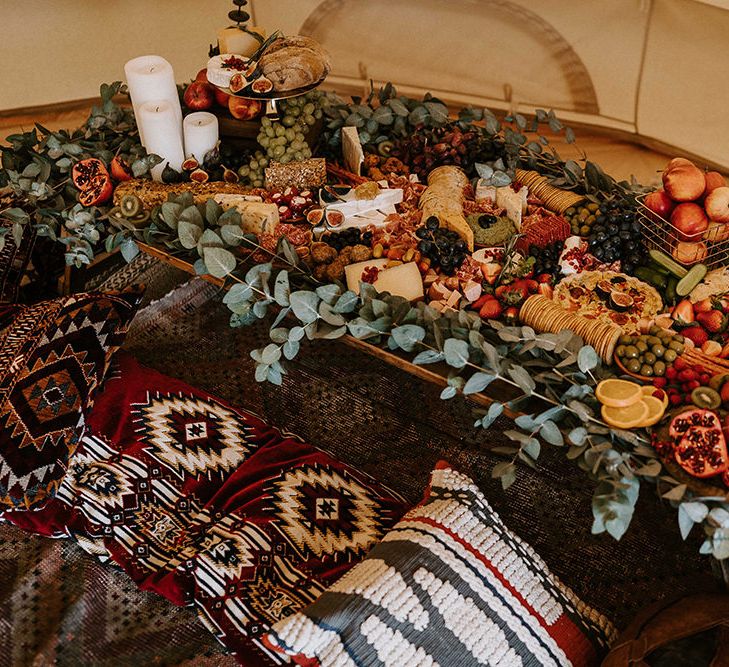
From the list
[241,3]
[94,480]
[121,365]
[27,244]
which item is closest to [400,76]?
[241,3]

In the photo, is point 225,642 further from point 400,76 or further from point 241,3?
point 400,76

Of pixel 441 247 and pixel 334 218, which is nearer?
pixel 441 247

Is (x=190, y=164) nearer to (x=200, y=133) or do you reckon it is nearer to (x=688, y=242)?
(x=200, y=133)

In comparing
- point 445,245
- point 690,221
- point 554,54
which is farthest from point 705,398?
point 554,54

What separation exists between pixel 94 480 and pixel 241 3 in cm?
161

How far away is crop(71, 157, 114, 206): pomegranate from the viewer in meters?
2.34

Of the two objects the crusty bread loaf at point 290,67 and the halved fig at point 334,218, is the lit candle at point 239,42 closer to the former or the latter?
the crusty bread loaf at point 290,67

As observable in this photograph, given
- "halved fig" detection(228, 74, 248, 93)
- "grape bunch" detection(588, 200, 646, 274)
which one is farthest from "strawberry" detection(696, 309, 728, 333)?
"halved fig" detection(228, 74, 248, 93)

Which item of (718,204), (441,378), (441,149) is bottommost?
(441,378)

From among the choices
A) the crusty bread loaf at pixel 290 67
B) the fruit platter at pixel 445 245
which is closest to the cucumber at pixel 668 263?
the fruit platter at pixel 445 245

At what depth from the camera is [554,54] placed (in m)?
4.20

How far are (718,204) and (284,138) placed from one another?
123cm

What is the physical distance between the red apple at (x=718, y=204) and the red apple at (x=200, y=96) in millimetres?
1552

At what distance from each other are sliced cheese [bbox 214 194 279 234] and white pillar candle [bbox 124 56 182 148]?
17.3 inches
